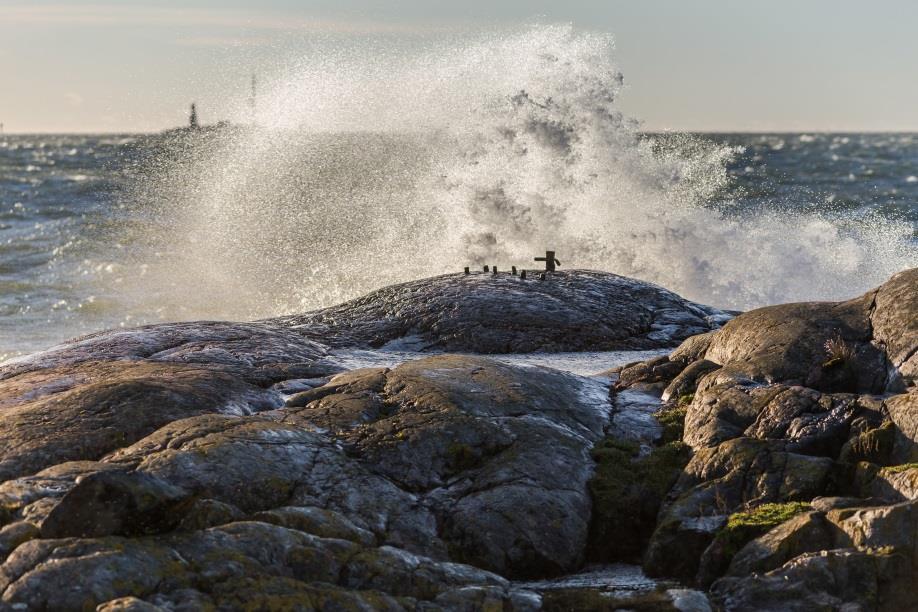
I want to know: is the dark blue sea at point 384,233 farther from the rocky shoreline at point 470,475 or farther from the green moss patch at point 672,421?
the green moss patch at point 672,421

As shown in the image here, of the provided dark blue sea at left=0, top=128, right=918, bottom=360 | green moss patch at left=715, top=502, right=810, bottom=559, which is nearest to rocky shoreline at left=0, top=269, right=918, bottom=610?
green moss patch at left=715, top=502, right=810, bottom=559

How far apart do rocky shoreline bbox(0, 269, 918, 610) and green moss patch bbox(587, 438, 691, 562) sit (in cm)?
3

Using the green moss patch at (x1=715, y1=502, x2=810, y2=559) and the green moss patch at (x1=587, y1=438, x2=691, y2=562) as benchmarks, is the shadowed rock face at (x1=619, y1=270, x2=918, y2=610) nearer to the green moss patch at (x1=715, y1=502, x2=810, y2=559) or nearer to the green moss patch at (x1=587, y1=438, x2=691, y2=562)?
the green moss patch at (x1=715, y1=502, x2=810, y2=559)

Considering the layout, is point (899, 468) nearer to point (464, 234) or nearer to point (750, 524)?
point (750, 524)

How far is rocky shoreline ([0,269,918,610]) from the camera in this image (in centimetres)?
995

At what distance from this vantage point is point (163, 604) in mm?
9094

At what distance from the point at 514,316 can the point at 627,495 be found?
9444mm

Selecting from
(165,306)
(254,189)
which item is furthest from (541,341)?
(254,189)

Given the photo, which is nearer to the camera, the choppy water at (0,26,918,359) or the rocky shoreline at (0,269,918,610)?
the rocky shoreline at (0,269,918,610)

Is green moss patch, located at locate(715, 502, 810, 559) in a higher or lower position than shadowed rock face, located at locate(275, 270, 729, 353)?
lower

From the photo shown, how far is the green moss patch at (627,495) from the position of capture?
12.7 meters

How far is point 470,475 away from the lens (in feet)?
42.6

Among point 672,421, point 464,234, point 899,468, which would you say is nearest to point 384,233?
point 464,234

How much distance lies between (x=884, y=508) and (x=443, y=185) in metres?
25.6
